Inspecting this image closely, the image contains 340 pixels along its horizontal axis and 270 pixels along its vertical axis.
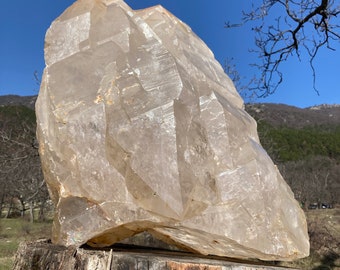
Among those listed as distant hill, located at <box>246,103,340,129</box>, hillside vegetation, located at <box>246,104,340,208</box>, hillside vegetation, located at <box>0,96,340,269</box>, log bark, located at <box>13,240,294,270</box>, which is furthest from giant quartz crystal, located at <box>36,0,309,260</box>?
distant hill, located at <box>246,103,340,129</box>

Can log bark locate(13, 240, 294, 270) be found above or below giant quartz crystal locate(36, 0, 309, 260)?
below

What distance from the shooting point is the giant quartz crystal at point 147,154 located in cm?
213

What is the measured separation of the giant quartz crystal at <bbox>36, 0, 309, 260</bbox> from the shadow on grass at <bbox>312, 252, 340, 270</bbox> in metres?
6.95

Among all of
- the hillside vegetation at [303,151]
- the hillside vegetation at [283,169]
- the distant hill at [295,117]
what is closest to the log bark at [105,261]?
the hillside vegetation at [283,169]

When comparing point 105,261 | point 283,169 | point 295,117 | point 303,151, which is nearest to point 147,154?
point 105,261

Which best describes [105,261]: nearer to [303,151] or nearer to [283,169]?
[283,169]

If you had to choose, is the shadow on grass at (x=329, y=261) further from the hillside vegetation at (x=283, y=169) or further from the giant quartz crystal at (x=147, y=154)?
the giant quartz crystal at (x=147, y=154)

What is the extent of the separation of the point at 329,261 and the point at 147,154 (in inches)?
335

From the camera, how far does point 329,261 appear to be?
9.25m

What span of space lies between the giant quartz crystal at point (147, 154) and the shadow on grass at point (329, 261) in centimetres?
695

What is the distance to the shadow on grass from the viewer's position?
862 cm

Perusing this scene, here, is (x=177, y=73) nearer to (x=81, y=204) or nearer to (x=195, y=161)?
(x=195, y=161)

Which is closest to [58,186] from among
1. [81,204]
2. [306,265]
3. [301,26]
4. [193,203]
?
[81,204]

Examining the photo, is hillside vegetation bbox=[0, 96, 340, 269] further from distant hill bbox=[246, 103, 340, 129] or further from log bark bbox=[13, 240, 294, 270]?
log bark bbox=[13, 240, 294, 270]
